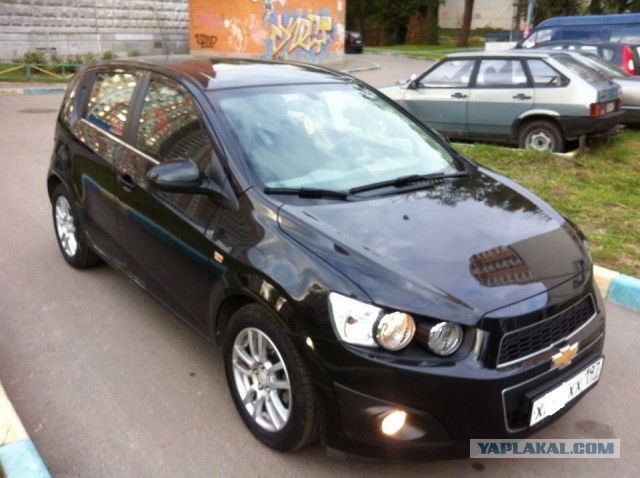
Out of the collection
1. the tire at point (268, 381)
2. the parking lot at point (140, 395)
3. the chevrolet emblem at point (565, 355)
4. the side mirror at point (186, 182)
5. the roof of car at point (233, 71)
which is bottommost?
the parking lot at point (140, 395)

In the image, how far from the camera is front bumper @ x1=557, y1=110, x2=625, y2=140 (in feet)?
27.4

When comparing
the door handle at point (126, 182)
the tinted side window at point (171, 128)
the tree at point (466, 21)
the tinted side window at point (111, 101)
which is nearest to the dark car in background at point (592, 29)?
the tinted side window at point (111, 101)

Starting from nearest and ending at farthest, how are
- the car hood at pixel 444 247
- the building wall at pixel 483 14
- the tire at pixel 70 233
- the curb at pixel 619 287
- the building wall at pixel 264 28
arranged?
the car hood at pixel 444 247
the curb at pixel 619 287
the tire at pixel 70 233
the building wall at pixel 264 28
the building wall at pixel 483 14

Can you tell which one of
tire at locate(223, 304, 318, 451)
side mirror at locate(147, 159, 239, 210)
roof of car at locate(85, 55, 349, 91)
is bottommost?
tire at locate(223, 304, 318, 451)

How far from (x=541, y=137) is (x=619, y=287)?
15.4ft

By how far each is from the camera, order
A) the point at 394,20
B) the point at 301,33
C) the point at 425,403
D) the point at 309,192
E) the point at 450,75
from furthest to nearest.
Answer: the point at 394,20
the point at 301,33
the point at 450,75
the point at 309,192
the point at 425,403

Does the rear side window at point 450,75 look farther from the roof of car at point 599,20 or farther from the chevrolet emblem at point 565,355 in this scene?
the chevrolet emblem at point 565,355

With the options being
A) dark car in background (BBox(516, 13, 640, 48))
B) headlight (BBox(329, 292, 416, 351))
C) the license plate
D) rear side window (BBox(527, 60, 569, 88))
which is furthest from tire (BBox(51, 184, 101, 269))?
dark car in background (BBox(516, 13, 640, 48))

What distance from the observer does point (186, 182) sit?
3254 millimetres

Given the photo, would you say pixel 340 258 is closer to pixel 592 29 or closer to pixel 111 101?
pixel 111 101

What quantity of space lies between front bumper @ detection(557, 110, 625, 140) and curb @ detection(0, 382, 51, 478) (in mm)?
7583

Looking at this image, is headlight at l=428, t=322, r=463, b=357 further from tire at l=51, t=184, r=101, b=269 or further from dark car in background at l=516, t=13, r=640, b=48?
dark car in background at l=516, t=13, r=640, b=48

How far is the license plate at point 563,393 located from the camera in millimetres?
2658

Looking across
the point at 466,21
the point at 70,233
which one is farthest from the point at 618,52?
the point at 466,21
